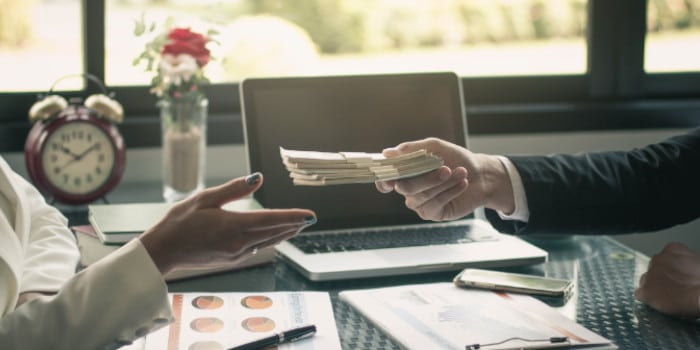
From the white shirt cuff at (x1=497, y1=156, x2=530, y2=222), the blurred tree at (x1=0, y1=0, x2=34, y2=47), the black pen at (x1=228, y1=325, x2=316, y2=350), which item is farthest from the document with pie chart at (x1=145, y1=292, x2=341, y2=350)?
the blurred tree at (x1=0, y1=0, x2=34, y2=47)

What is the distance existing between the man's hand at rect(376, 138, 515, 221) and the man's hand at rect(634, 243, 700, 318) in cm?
24

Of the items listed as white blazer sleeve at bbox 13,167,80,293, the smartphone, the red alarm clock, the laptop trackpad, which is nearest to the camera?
white blazer sleeve at bbox 13,167,80,293

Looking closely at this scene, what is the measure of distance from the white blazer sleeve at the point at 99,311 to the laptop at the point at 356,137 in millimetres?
529

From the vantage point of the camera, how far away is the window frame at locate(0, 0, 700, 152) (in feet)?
6.73

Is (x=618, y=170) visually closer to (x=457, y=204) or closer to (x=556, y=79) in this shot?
(x=457, y=204)

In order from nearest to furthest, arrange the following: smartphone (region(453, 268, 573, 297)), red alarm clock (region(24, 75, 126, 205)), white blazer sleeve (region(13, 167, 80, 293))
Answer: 1. white blazer sleeve (region(13, 167, 80, 293))
2. smartphone (region(453, 268, 573, 297))
3. red alarm clock (region(24, 75, 126, 205))

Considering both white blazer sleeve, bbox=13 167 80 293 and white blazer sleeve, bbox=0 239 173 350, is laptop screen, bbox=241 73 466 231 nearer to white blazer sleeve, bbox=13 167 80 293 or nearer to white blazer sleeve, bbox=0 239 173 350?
white blazer sleeve, bbox=13 167 80 293

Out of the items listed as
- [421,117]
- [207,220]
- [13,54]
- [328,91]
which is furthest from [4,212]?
[13,54]

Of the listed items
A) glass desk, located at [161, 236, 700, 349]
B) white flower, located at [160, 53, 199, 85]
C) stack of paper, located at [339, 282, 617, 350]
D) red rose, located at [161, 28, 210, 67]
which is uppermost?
red rose, located at [161, 28, 210, 67]

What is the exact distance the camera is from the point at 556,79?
2299mm

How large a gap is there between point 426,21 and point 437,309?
1.36 metres

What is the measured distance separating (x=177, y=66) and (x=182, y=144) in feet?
0.50

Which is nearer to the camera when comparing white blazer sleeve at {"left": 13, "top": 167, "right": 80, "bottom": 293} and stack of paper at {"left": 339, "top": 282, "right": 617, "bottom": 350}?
stack of paper at {"left": 339, "top": 282, "right": 617, "bottom": 350}

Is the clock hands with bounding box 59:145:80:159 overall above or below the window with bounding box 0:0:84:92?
below
